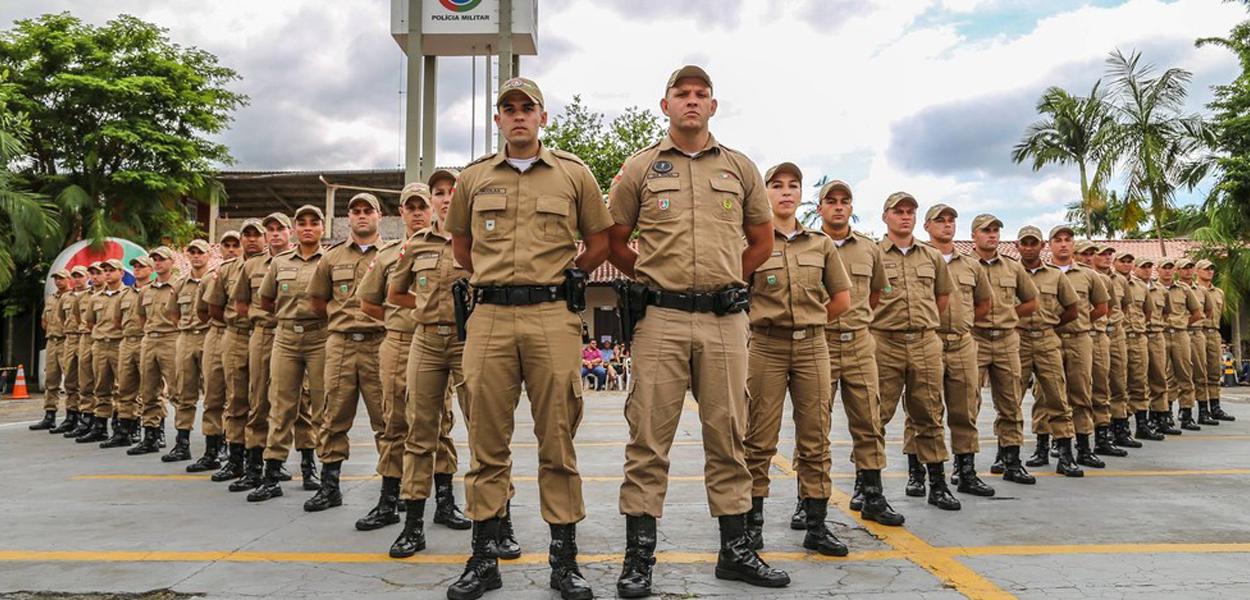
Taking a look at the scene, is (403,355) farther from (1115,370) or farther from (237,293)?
(1115,370)

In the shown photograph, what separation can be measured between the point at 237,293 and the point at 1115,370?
8.29 m

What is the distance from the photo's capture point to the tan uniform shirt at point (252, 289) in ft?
20.9

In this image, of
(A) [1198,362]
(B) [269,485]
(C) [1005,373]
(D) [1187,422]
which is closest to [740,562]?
(C) [1005,373]

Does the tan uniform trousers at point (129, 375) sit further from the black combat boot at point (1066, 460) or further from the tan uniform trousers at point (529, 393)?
the black combat boot at point (1066, 460)

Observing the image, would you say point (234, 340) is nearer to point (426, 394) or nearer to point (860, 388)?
point (426, 394)

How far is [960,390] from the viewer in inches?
222

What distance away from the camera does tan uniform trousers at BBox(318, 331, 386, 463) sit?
17.6 feet

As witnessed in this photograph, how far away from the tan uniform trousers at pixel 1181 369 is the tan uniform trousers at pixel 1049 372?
13.7 feet

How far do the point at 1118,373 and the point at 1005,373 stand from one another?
3.07 meters

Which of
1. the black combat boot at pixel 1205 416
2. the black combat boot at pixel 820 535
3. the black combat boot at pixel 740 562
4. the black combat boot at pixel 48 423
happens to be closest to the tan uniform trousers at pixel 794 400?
the black combat boot at pixel 820 535

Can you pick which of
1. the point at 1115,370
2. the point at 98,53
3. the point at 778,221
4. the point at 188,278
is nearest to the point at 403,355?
the point at 778,221

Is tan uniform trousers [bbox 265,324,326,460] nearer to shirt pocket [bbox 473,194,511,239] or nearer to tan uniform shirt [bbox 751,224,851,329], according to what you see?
shirt pocket [bbox 473,194,511,239]

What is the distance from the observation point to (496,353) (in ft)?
11.8

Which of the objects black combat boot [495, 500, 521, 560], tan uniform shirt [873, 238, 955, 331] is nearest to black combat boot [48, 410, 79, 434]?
black combat boot [495, 500, 521, 560]
